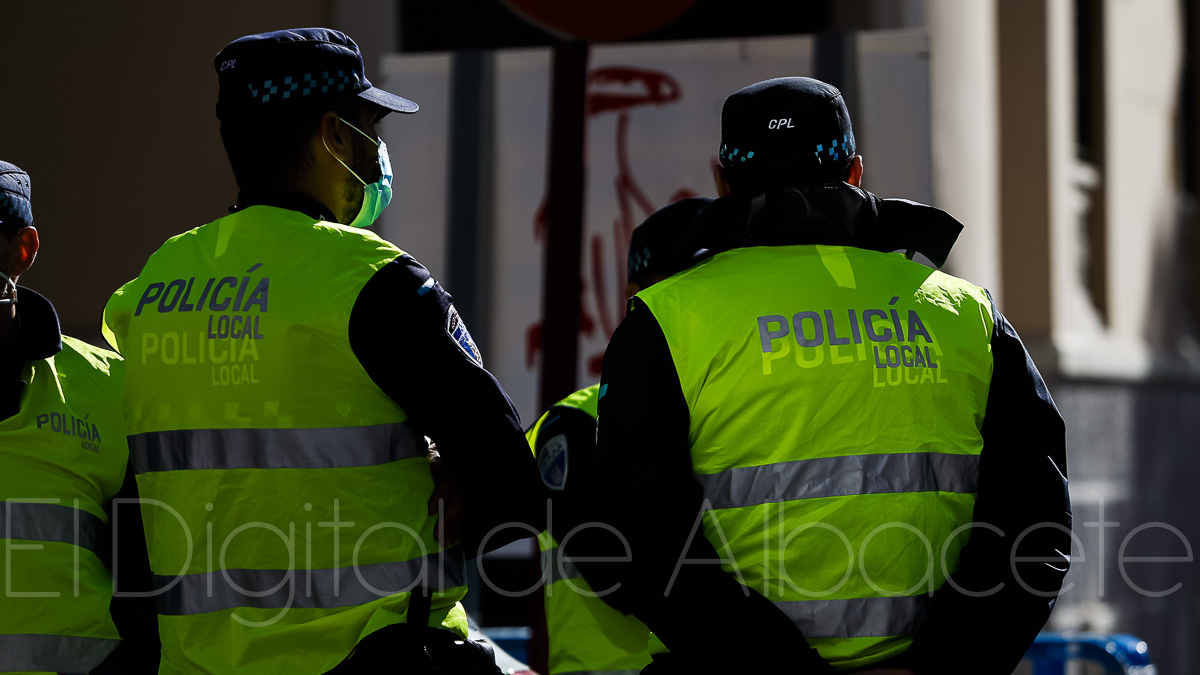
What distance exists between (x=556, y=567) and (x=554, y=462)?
267 mm

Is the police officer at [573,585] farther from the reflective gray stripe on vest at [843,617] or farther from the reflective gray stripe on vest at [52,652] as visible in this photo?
the reflective gray stripe on vest at [52,652]

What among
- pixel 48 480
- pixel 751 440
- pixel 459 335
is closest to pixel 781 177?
pixel 751 440

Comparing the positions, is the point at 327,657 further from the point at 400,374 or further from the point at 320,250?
the point at 320,250

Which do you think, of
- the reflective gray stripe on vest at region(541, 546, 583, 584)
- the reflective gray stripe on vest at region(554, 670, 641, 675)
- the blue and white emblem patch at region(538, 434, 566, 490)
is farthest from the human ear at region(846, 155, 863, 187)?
the reflective gray stripe on vest at region(554, 670, 641, 675)

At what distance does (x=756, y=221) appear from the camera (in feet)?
7.48

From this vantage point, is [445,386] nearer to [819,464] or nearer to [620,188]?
[819,464]

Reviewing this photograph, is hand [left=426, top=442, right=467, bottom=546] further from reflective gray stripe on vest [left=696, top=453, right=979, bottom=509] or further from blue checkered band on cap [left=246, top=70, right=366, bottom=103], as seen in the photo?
blue checkered band on cap [left=246, top=70, right=366, bottom=103]

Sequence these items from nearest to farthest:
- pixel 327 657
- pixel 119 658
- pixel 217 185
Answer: pixel 327 657
pixel 119 658
pixel 217 185

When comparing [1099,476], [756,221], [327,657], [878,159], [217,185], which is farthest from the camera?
[1099,476]

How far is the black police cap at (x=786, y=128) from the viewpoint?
89.7 inches

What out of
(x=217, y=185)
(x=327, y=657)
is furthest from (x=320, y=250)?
(x=217, y=185)

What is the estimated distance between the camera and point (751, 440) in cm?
215

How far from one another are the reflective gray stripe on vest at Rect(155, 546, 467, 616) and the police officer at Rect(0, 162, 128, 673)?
606mm

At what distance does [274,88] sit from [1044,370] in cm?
694
